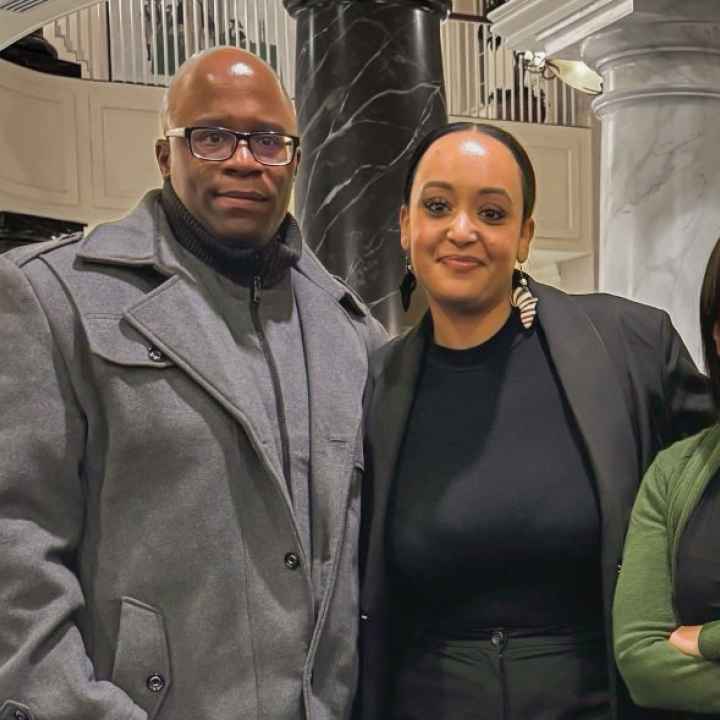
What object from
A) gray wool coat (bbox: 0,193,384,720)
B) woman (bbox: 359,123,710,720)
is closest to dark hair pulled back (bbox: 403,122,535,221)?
woman (bbox: 359,123,710,720)

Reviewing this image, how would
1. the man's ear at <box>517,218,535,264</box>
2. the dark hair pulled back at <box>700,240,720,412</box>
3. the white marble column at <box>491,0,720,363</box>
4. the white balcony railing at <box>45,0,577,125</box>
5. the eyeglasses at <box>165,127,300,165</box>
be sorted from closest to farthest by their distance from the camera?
1. the dark hair pulled back at <box>700,240,720,412</box>
2. the eyeglasses at <box>165,127,300,165</box>
3. the man's ear at <box>517,218,535,264</box>
4. the white marble column at <box>491,0,720,363</box>
5. the white balcony railing at <box>45,0,577,125</box>

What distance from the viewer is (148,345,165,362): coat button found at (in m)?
2.49

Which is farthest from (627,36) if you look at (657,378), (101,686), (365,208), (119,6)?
(119,6)

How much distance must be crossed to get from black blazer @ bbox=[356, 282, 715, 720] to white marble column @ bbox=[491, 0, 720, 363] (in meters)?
1.82

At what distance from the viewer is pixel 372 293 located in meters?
5.45

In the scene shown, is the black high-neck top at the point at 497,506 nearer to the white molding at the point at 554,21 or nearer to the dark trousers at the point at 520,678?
the dark trousers at the point at 520,678

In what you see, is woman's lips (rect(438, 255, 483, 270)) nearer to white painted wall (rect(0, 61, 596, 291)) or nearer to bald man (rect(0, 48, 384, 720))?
bald man (rect(0, 48, 384, 720))

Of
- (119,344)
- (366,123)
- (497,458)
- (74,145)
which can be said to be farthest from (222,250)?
(74,145)

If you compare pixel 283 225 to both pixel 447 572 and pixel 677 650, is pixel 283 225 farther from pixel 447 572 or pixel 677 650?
pixel 677 650

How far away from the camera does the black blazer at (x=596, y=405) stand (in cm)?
255

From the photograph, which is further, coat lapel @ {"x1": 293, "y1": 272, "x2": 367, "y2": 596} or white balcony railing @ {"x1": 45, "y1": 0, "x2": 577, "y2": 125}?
white balcony railing @ {"x1": 45, "y1": 0, "x2": 577, "y2": 125}

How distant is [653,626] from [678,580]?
9cm

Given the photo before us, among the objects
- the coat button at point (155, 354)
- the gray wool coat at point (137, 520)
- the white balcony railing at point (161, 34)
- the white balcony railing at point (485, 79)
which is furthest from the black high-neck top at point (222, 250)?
the white balcony railing at point (485, 79)

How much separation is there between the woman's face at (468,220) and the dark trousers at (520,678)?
67cm
